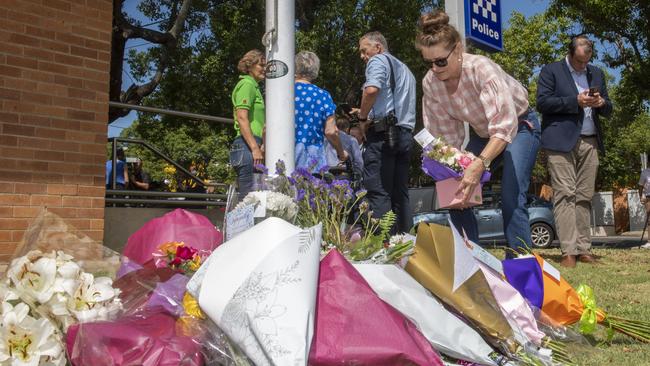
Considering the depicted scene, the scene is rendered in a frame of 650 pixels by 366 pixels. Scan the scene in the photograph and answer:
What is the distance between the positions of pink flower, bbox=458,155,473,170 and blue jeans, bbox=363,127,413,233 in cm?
127

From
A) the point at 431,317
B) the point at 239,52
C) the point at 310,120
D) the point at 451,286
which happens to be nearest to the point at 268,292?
the point at 431,317

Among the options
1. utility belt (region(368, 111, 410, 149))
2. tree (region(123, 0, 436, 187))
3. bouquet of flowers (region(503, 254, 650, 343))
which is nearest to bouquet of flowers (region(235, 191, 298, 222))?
bouquet of flowers (region(503, 254, 650, 343))

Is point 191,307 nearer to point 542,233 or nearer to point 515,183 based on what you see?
point 515,183

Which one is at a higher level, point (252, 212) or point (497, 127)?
point (497, 127)

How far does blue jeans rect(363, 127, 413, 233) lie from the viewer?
470cm

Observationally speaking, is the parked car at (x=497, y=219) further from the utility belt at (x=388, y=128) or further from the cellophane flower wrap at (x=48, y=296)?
the cellophane flower wrap at (x=48, y=296)

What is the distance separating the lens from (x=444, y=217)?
13.2 meters

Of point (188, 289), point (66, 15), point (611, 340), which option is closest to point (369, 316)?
point (188, 289)

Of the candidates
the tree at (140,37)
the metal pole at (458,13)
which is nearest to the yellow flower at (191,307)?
the metal pole at (458,13)

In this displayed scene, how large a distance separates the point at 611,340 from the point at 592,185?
3.20m

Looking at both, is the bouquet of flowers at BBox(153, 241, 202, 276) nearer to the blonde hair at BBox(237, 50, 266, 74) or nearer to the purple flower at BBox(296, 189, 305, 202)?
the purple flower at BBox(296, 189, 305, 202)

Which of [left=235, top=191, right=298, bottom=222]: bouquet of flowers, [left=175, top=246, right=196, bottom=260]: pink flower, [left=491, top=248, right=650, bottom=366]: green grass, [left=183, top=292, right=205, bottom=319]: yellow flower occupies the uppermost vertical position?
[left=235, top=191, right=298, bottom=222]: bouquet of flowers

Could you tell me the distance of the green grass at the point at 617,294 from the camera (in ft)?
8.73

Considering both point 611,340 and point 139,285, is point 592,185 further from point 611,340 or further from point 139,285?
point 139,285
